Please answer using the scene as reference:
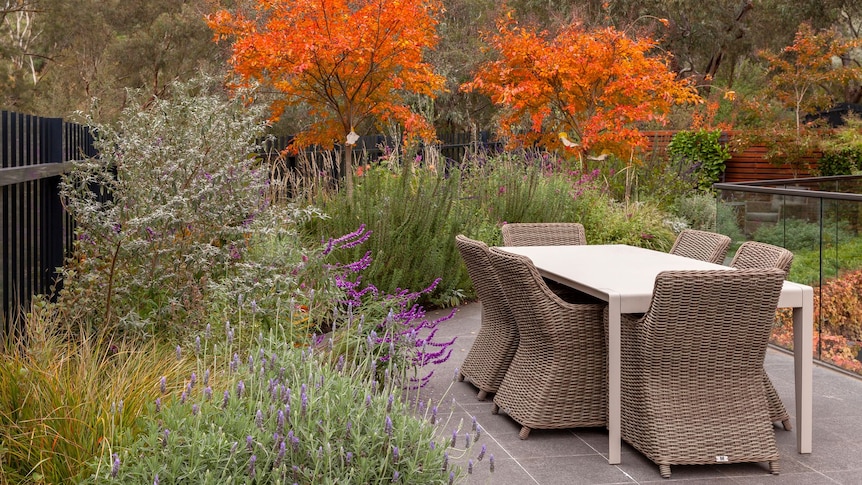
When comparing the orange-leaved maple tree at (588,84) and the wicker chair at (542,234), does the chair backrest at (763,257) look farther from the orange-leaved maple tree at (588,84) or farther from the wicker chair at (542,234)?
the orange-leaved maple tree at (588,84)

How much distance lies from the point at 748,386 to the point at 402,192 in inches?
181

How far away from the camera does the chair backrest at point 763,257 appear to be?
192 inches

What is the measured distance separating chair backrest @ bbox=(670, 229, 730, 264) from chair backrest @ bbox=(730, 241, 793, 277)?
1.18ft

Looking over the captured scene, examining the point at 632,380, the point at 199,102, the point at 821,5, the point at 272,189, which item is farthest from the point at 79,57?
the point at 632,380

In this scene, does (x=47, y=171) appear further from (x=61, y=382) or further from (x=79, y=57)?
(x=79, y=57)

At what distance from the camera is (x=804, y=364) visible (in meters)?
4.45

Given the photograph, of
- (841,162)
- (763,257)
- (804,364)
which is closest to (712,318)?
(804,364)

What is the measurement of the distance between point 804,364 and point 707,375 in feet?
1.80

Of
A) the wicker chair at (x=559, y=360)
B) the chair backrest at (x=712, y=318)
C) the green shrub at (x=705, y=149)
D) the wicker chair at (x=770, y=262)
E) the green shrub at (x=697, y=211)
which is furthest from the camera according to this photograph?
the green shrub at (x=705, y=149)

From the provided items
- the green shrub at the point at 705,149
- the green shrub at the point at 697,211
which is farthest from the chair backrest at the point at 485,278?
the green shrub at the point at 705,149

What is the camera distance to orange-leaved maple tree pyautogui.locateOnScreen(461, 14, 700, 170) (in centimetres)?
1280

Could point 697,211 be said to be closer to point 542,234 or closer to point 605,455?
point 542,234

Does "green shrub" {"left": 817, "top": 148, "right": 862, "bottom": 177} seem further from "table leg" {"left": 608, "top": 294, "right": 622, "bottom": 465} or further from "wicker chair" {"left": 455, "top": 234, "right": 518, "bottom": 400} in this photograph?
"table leg" {"left": 608, "top": 294, "right": 622, "bottom": 465}

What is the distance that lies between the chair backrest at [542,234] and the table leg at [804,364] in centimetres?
240
